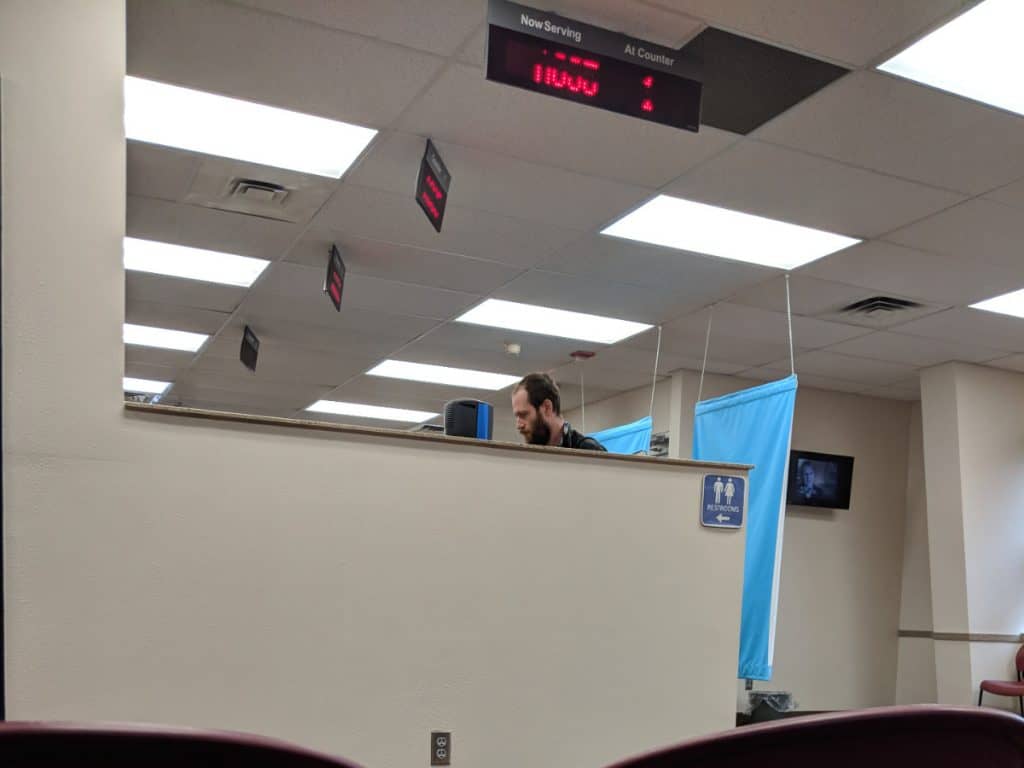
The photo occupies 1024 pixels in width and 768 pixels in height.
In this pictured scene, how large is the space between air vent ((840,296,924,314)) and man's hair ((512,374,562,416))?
2.83m

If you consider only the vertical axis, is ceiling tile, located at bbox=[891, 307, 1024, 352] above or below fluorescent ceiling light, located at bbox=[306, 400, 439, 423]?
above

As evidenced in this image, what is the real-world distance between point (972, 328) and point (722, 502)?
396 cm

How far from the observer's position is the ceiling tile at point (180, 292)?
261 inches

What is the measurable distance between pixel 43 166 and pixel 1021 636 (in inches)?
293

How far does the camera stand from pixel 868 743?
0.62m

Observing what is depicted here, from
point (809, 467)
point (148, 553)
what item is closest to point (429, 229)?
point (148, 553)

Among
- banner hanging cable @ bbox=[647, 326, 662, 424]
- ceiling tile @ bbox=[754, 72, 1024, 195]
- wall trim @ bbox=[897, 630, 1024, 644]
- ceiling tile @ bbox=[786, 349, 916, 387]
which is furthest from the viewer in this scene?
ceiling tile @ bbox=[786, 349, 916, 387]

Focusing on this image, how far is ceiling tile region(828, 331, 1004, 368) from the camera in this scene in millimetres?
7270

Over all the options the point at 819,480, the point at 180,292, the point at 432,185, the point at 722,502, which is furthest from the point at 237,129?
the point at 819,480

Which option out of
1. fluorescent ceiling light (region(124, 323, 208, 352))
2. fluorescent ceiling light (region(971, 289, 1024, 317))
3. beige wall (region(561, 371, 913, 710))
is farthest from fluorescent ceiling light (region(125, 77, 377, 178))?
beige wall (region(561, 371, 913, 710))

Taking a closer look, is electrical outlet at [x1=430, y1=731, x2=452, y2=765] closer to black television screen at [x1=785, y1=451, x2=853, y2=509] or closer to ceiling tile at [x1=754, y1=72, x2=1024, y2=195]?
ceiling tile at [x1=754, y1=72, x2=1024, y2=195]

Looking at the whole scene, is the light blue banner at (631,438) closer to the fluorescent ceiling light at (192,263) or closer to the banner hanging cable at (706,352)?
the banner hanging cable at (706,352)

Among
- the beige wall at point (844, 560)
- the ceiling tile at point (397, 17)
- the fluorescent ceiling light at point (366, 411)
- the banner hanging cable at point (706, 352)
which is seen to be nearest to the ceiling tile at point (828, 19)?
the ceiling tile at point (397, 17)

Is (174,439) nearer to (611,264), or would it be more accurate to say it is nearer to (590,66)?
(590,66)
